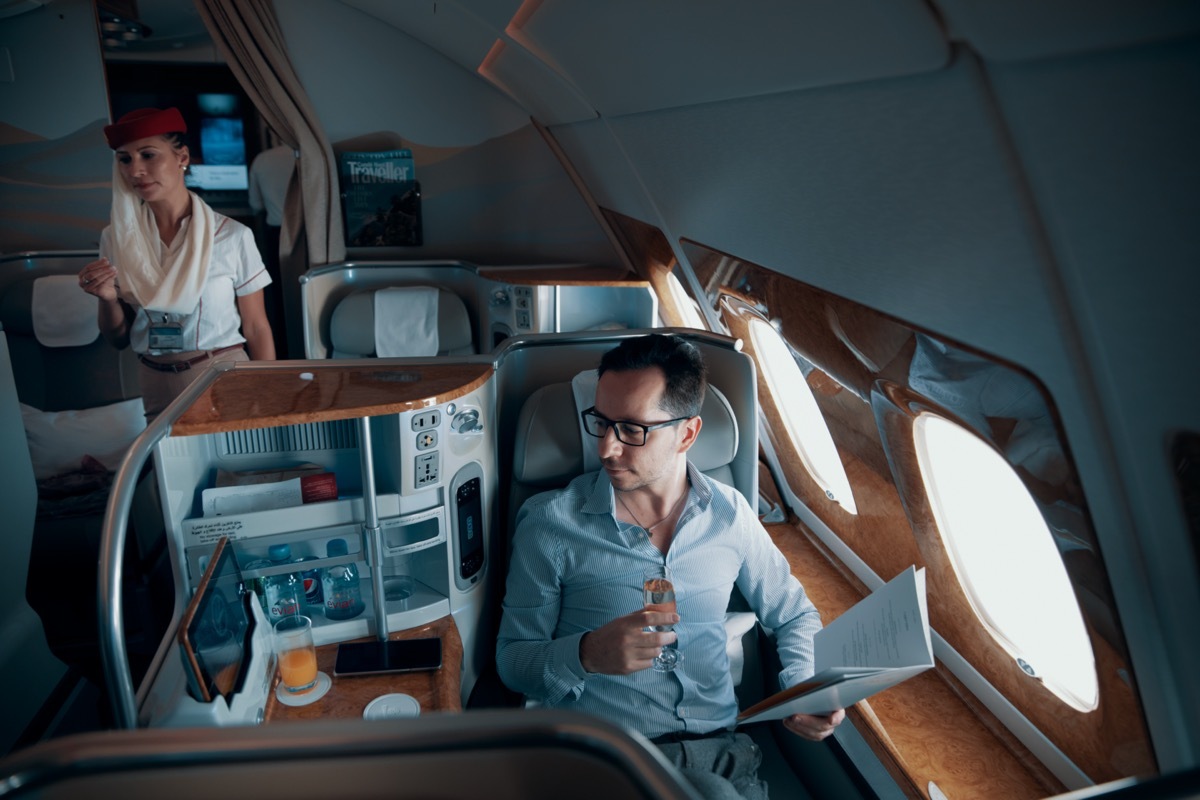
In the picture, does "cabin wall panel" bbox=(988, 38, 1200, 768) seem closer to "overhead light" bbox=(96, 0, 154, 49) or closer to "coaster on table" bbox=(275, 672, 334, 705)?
"coaster on table" bbox=(275, 672, 334, 705)

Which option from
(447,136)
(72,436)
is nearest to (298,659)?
(72,436)

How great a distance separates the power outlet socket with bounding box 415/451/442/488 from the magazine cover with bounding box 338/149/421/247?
370cm

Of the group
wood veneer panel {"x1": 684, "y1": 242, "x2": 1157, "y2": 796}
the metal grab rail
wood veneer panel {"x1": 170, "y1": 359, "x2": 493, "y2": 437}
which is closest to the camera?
wood veneer panel {"x1": 684, "y1": 242, "x2": 1157, "y2": 796}

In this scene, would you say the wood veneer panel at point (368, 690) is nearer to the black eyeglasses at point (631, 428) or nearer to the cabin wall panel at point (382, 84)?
the black eyeglasses at point (631, 428)

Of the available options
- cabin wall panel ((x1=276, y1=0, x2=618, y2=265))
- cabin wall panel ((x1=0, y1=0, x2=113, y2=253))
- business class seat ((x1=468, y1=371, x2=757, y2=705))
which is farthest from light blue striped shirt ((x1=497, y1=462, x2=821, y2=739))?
cabin wall panel ((x1=0, y1=0, x2=113, y2=253))

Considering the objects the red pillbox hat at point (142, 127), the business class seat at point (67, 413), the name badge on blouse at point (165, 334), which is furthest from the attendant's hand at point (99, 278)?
the business class seat at point (67, 413)

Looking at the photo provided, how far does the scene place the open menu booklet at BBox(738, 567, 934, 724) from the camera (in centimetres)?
148

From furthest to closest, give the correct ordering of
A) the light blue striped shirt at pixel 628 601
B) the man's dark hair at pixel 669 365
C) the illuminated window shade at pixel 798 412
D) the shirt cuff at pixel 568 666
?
the illuminated window shade at pixel 798 412
the man's dark hair at pixel 669 365
the light blue striped shirt at pixel 628 601
the shirt cuff at pixel 568 666

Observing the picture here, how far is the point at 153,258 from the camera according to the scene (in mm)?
3463

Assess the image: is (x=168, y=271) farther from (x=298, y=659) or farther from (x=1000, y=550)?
(x=1000, y=550)

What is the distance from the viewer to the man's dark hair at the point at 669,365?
2.17 meters

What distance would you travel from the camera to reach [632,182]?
3248 mm

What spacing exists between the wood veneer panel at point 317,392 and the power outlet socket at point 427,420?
69 mm

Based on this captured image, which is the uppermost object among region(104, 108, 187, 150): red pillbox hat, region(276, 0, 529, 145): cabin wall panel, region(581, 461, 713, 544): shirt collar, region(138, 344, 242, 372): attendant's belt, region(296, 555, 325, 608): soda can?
region(276, 0, 529, 145): cabin wall panel
